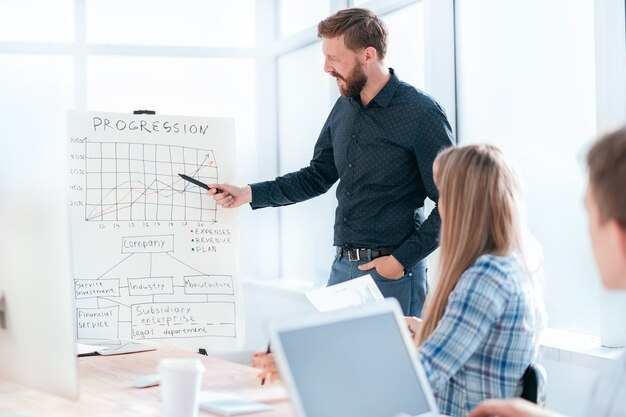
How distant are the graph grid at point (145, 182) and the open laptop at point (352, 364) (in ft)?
5.59

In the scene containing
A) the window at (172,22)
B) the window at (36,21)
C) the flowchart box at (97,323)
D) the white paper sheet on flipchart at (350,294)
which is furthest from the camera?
the window at (172,22)

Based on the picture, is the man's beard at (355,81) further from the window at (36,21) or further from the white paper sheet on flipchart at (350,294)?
the window at (36,21)

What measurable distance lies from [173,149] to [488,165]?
149cm

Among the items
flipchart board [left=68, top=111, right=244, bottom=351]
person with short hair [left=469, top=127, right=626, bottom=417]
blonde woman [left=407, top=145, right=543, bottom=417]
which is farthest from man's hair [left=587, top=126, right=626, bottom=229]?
flipchart board [left=68, top=111, right=244, bottom=351]

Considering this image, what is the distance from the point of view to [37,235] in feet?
4.59

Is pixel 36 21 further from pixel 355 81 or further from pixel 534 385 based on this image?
pixel 534 385

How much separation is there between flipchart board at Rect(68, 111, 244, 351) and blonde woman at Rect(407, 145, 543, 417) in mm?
1273

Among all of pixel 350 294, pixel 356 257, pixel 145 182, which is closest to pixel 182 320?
pixel 145 182

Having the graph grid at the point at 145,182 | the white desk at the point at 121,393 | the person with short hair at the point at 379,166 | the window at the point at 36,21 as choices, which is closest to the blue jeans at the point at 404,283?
the person with short hair at the point at 379,166

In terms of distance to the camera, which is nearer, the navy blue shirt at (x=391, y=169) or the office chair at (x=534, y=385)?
the office chair at (x=534, y=385)

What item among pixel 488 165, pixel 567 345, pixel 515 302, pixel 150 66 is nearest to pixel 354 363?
pixel 515 302

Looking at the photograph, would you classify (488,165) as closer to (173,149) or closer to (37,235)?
(37,235)

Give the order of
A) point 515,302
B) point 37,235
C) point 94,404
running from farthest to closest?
point 94,404 → point 515,302 → point 37,235

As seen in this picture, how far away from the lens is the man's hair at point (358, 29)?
286cm
